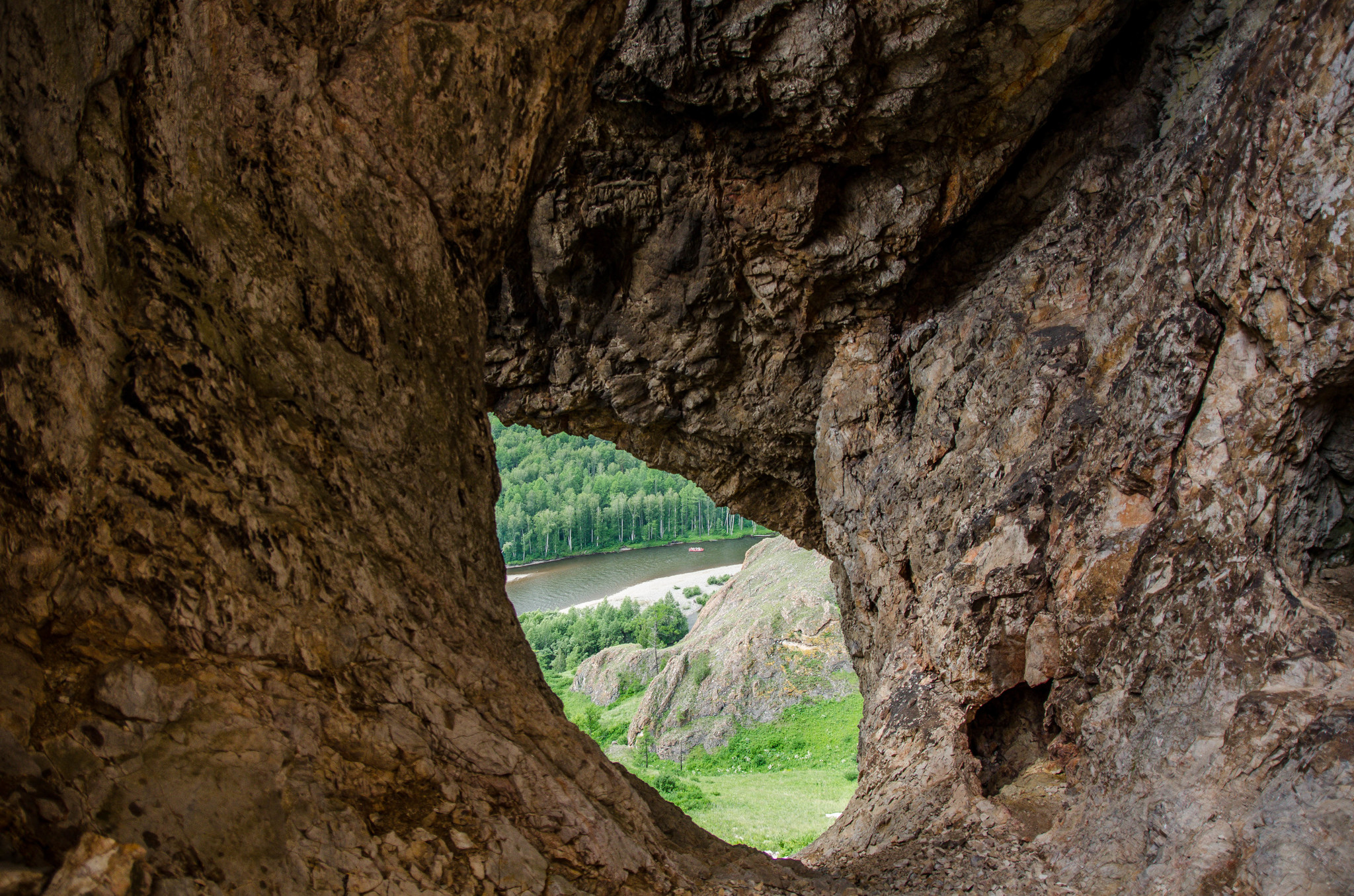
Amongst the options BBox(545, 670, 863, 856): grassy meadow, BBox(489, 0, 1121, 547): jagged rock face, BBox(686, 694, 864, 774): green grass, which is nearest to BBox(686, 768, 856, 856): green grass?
BBox(545, 670, 863, 856): grassy meadow

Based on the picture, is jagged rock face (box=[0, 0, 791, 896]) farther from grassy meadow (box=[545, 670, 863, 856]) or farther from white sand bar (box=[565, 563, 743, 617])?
white sand bar (box=[565, 563, 743, 617])

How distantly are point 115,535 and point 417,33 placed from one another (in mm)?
4483

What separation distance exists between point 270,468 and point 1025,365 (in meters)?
8.55

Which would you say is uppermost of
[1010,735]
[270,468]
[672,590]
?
[270,468]

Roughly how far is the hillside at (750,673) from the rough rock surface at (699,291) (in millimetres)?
16026

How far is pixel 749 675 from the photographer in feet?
87.8

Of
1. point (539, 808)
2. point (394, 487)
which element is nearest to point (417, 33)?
point (394, 487)

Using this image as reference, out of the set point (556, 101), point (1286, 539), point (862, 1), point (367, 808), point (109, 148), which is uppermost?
point (862, 1)

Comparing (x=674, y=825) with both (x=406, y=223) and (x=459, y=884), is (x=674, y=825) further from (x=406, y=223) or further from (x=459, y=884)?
(x=406, y=223)

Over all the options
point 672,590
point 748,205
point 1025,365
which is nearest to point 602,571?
point 672,590

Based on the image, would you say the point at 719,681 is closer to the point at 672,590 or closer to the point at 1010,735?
the point at 1010,735

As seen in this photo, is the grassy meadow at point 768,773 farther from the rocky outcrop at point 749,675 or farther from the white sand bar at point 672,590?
Result: the white sand bar at point 672,590

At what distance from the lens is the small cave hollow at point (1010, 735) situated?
841 cm

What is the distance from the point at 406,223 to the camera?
6023 mm
